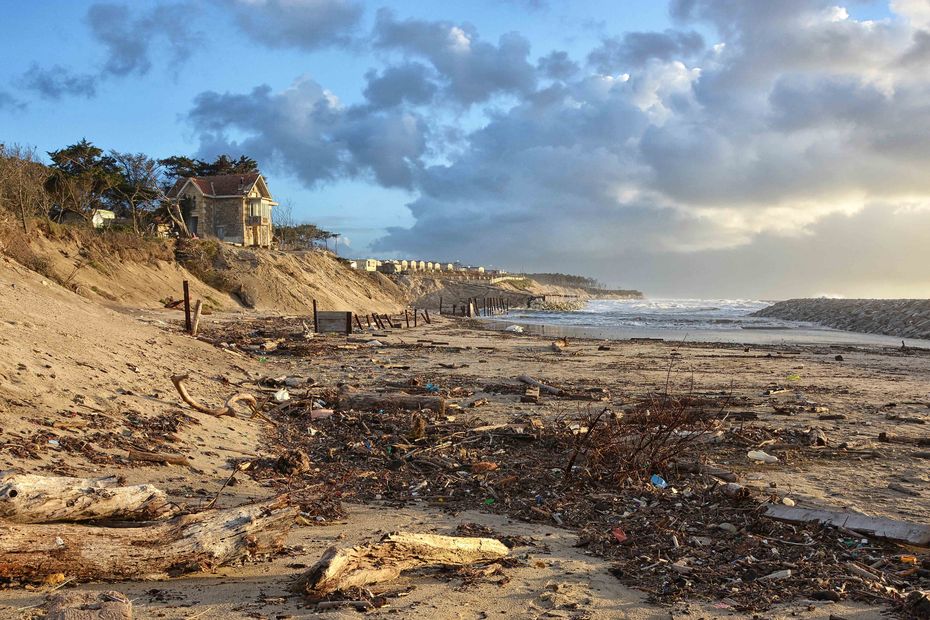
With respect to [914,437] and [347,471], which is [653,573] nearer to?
[347,471]

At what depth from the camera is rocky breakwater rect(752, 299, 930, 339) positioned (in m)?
38.1

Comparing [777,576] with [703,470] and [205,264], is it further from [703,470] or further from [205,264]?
[205,264]

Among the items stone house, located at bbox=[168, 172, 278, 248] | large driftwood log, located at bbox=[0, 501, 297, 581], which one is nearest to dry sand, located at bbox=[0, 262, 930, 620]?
large driftwood log, located at bbox=[0, 501, 297, 581]

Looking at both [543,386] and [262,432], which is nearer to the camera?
[262,432]

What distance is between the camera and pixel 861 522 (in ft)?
17.3

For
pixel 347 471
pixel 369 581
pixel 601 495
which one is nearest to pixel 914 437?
pixel 601 495

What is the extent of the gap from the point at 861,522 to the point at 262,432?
7224 mm

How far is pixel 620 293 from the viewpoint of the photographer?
16875cm

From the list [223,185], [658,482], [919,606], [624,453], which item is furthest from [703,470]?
[223,185]

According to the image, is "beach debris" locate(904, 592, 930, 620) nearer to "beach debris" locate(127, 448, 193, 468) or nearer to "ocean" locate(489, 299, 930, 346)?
"beach debris" locate(127, 448, 193, 468)

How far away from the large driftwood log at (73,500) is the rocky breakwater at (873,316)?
133 ft

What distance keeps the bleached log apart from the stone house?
180ft

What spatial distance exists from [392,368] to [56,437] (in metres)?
10.1

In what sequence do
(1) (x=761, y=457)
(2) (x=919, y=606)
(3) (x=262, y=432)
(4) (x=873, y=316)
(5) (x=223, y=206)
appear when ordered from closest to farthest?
1. (2) (x=919, y=606)
2. (1) (x=761, y=457)
3. (3) (x=262, y=432)
4. (4) (x=873, y=316)
5. (5) (x=223, y=206)
